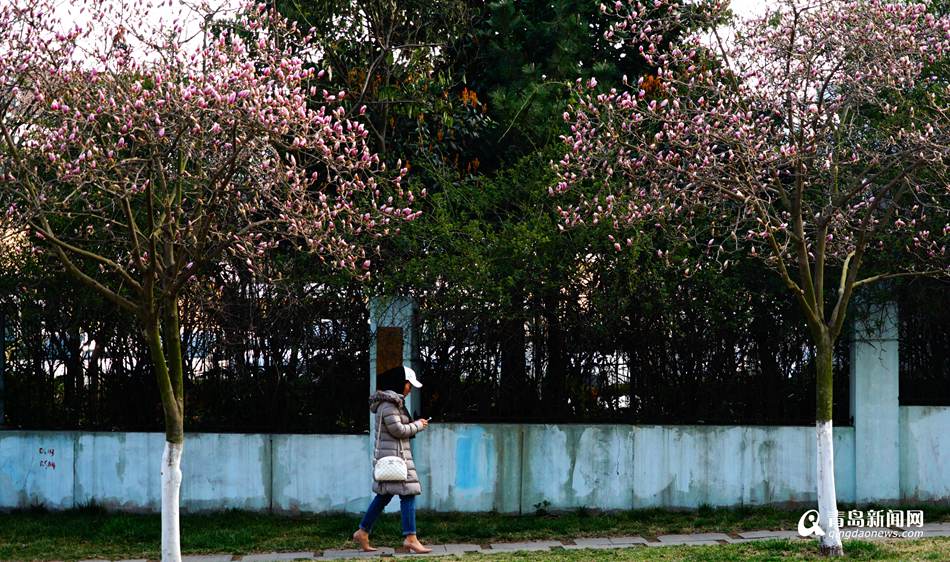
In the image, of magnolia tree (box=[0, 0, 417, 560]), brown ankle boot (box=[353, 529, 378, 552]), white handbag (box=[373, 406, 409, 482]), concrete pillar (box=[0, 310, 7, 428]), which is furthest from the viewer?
concrete pillar (box=[0, 310, 7, 428])

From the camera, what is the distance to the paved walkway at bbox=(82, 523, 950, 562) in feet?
34.1

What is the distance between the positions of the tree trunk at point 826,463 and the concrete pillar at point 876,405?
2779 mm

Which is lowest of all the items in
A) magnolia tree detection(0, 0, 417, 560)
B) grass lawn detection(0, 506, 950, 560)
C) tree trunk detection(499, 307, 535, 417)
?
grass lawn detection(0, 506, 950, 560)

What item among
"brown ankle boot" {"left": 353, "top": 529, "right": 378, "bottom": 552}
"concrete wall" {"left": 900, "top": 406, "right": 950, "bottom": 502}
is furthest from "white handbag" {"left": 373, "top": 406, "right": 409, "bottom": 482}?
"concrete wall" {"left": 900, "top": 406, "right": 950, "bottom": 502}

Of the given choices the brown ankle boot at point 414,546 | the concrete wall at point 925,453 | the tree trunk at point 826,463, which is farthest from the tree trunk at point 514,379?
the concrete wall at point 925,453

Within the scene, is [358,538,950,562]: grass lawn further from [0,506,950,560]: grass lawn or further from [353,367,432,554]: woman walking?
[353,367,432,554]: woman walking

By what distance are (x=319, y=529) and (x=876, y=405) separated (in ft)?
19.0

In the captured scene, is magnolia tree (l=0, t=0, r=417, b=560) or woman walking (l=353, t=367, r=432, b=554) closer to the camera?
magnolia tree (l=0, t=0, r=417, b=560)

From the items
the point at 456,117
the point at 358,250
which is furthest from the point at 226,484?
the point at 456,117

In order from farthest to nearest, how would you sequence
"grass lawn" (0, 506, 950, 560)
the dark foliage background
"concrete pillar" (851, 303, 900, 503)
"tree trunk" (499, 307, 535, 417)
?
"tree trunk" (499, 307, 535, 417) < "concrete pillar" (851, 303, 900, 503) < the dark foliage background < "grass lawn" (0, 506, 950, 560)

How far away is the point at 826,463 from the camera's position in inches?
382

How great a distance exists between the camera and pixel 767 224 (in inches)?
374

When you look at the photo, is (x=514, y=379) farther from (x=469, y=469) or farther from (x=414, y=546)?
(x=414, y=546)

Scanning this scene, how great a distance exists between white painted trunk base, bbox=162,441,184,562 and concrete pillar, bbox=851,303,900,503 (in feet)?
22.8
